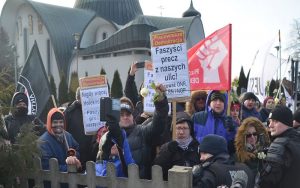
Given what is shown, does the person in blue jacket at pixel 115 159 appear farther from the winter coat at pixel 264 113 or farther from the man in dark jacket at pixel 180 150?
the winter coat at pixel 264 113

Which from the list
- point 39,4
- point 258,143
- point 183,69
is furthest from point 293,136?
point 39,4

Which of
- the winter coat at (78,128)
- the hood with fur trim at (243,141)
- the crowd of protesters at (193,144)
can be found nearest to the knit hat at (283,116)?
the crowd of protesters at (193,144)

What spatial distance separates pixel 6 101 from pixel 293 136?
2.47m

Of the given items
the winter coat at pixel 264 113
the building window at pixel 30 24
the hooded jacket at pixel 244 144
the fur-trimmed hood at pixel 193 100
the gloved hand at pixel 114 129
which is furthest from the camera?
the building window at pixel 30 24

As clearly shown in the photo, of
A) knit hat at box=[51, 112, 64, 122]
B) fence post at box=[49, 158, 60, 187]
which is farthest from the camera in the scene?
knit hat at box=[51, 112, 64, 122]

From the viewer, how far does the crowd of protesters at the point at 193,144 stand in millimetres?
3303

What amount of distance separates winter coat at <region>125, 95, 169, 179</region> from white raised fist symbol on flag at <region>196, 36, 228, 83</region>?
1.46 metres

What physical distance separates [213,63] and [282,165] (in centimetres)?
215

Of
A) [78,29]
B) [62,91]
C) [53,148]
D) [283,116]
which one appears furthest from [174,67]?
[78,29]

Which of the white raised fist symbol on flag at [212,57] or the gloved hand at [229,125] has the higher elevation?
Answer: the white raised fist symbol on flag at [212,57]

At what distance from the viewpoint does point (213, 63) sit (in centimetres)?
545

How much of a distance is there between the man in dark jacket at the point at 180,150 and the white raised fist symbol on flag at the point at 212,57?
1346 millimetres

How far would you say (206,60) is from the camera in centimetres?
554

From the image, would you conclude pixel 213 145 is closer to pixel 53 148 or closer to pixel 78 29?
pixel 53 148
